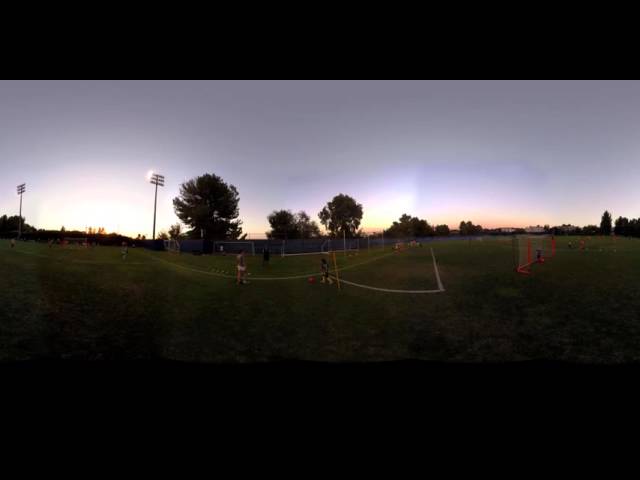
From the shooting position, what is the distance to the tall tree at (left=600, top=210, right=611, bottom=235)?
2040 inches

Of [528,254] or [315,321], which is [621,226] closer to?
[528,254]

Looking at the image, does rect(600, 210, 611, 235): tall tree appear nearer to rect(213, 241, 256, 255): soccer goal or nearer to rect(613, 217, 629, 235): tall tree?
rect(613, 217, 629, 235): tall tree

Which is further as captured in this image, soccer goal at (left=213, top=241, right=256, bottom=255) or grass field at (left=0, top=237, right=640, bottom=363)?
soccer goal at (left=213, top=241, right=256, bottom=255)

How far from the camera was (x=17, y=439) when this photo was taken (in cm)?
188

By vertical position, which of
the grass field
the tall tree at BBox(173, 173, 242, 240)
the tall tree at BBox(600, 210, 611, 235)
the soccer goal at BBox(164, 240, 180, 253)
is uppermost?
the tall tree at BBox(600, 210, 611, 235)

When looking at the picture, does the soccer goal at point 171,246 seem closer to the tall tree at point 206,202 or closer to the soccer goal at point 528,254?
the tall tree at point 206,202

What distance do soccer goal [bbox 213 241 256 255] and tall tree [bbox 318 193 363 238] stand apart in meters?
8.25

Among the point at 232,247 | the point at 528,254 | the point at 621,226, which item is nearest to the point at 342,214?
the point at 232,247

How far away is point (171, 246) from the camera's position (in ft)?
80.5

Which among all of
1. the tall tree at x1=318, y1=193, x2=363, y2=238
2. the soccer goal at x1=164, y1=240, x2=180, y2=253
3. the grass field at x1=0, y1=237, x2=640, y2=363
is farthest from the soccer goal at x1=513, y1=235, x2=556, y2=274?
the soccer goal at x1=164, y1=240, x2=180, y2=253

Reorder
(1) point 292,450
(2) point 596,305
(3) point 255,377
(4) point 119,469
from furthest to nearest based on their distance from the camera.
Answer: (2) point 596,305 < (3) point 255,377 < (1) point 292,450 < (4) point 119,469
